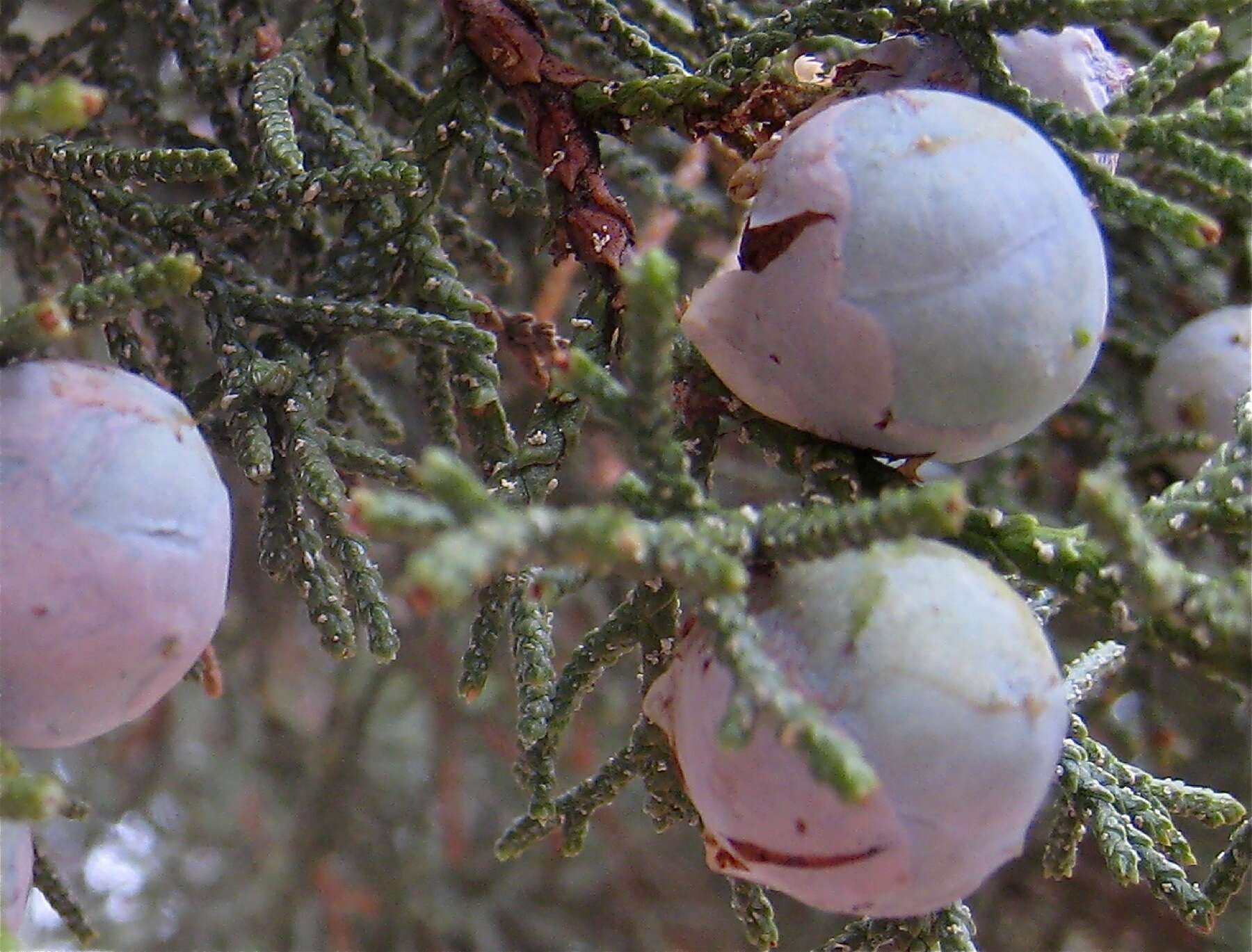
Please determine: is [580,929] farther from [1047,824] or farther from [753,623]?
[753,623]

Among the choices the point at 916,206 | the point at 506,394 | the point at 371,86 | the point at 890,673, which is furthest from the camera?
the point at 506,394

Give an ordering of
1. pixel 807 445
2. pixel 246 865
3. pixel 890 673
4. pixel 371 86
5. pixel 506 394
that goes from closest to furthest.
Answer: pixel 890 673 < pixel 807 445 < pixel 371 86 < pixel 506 394 < pixel 246 865

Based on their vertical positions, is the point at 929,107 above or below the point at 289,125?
above

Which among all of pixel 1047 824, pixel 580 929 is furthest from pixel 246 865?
pixel 1047 824

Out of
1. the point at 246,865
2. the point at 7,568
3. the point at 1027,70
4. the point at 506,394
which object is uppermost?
the point at 1027,70

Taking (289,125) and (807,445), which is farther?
(289,125)

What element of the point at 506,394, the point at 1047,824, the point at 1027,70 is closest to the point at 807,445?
the point at 1027,70

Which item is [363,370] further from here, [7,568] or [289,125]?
[7,568]
